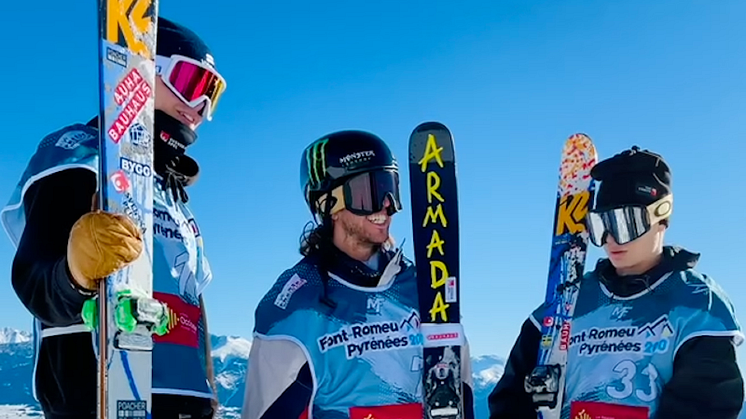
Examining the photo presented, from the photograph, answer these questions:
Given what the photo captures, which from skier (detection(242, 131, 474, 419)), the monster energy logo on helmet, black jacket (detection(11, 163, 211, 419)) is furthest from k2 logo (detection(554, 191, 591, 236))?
black jacket (detection(11, 163, 211, 419))

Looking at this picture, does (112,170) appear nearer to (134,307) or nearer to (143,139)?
(143,139)

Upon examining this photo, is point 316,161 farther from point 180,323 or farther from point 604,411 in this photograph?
point 604,411

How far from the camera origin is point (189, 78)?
4.21 m

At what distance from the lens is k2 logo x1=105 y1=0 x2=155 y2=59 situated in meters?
3.65

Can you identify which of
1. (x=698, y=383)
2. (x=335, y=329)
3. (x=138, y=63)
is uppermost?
(x=138, y=63)

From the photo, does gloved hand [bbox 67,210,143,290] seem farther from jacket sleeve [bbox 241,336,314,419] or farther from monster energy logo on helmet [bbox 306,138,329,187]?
monster energy logo on helmet [bbox 306,138,329,187]

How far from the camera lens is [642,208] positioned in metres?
5.08

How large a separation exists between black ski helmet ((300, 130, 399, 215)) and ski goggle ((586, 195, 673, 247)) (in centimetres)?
139

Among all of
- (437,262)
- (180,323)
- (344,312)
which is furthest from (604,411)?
(180,323)

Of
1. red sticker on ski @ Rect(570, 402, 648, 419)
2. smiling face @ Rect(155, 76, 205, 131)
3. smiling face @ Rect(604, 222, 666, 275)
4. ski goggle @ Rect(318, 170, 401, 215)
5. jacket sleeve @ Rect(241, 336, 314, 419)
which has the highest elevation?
smiling face @ Rect(155, 76, 205, 131)

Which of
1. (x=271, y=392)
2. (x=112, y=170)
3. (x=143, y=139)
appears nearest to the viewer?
(x=112, y=170)

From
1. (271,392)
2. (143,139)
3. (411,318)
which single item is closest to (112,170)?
(143,139)

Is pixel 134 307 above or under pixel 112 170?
under

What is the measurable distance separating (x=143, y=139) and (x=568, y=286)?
3146mm
